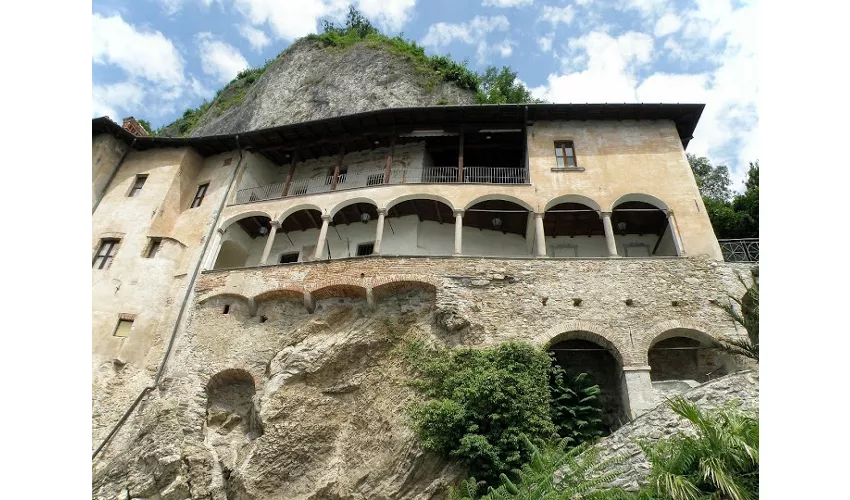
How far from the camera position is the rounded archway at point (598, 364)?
14828 mm

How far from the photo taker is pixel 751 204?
2336 centimetres

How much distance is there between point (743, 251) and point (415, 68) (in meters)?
20.5

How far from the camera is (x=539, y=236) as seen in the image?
1841 centimetres

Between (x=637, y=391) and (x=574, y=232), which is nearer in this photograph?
(x=637, y=391)

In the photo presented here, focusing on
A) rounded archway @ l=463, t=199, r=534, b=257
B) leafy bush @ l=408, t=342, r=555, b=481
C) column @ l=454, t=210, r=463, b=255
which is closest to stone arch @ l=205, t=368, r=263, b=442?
leafy bush @ l=408, t=342, r=555, b=481

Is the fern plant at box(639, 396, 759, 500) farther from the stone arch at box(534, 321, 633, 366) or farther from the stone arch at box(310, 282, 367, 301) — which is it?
the stone arch at box(310, 282, 367, 301)

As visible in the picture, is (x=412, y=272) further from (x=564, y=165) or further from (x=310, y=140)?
(x=310, y=140)

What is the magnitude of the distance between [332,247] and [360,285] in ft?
16.9

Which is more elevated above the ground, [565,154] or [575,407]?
[565,154]

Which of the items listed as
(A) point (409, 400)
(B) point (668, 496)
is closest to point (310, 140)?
(A) point (409, 400)

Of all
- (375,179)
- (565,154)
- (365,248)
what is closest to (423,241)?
(365,248)

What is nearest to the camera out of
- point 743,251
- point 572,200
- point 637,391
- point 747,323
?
point 747,323

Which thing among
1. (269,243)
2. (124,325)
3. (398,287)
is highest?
(269,243)

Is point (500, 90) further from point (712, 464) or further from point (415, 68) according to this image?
point (712, 464)
